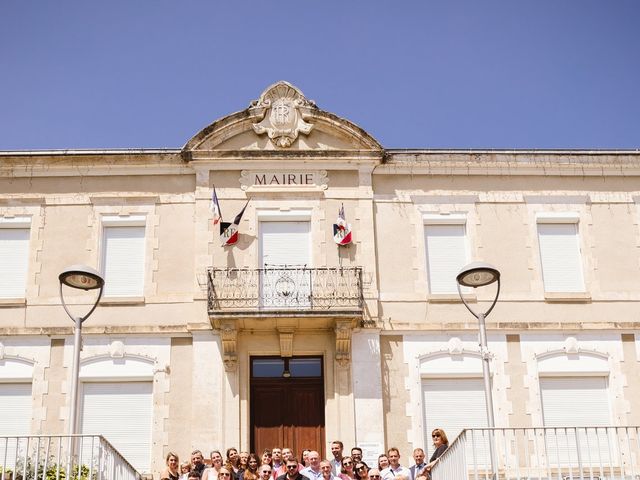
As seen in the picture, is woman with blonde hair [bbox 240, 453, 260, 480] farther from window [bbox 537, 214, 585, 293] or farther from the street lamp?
window [bbox 537, 214, 585, 293]

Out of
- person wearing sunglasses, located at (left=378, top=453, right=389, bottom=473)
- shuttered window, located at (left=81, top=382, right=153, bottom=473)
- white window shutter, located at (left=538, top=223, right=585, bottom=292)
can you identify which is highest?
white window shutter, located at (left=538, top=223, right=585, bottom=292)

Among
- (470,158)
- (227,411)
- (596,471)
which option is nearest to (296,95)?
(470,158)

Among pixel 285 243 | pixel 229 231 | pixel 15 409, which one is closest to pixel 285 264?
pixel 285 243

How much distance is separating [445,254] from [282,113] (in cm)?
441

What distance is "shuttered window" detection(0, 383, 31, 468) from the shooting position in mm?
17266

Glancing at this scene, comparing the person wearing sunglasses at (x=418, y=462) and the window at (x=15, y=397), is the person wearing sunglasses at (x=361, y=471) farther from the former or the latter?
the window at (x=15, y=397)

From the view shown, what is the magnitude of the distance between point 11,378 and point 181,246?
13.3ft

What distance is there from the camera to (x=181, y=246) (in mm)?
18516

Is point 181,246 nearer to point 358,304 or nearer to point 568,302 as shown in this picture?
point 358,304

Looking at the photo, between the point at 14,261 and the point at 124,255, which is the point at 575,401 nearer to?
the point at 124,255

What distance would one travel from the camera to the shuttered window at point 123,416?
1719 cm

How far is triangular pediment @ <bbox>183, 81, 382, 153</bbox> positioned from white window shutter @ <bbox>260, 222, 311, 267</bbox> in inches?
63.6

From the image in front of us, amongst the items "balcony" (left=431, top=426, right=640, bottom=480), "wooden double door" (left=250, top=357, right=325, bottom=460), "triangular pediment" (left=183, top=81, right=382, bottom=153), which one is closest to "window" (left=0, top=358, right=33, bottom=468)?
"wooden double door" (left=250, top=357, right=325, bottom=460)

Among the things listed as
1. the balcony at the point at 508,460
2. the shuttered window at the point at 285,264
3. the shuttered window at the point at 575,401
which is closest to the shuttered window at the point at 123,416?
the shuttered window at the point at 285,264
